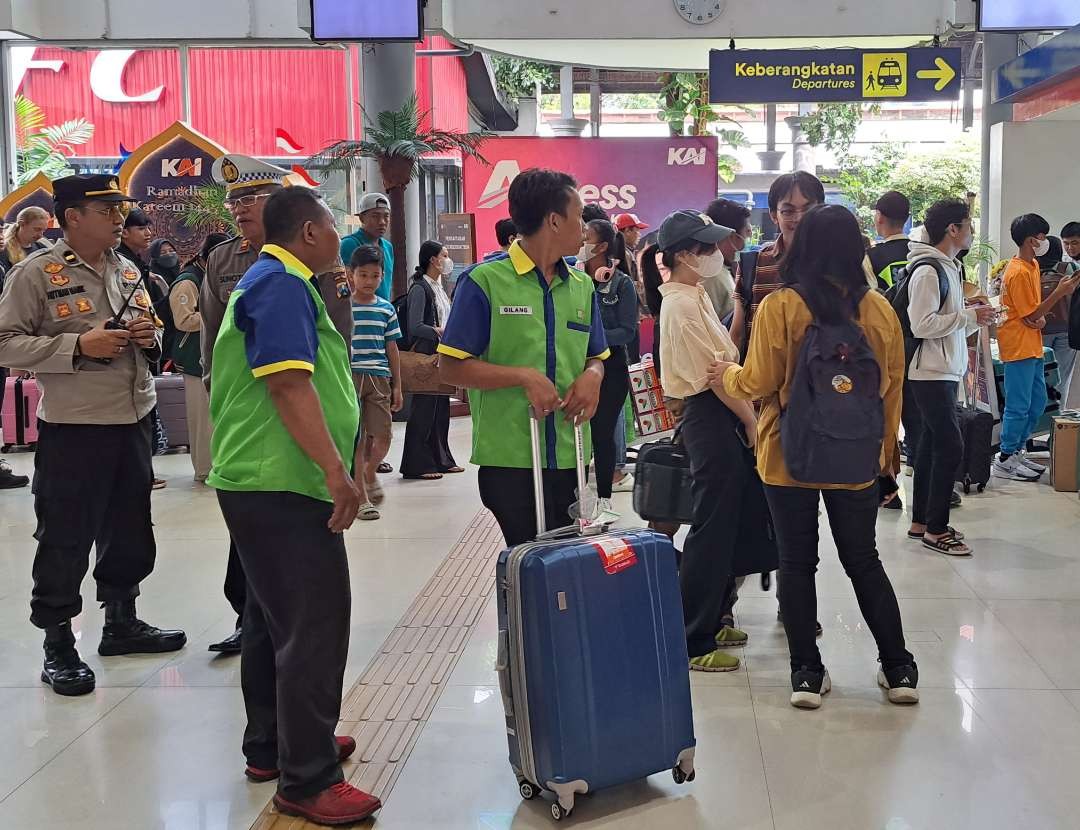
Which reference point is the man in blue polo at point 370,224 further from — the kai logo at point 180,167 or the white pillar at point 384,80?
the kai logo at point 180,167

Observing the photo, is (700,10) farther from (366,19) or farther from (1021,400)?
(1021,400)

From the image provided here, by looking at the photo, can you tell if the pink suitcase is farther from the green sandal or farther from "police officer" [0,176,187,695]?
the green sandal

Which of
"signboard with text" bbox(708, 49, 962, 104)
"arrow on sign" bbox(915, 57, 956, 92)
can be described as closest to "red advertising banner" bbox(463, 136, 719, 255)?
"signboard with text" bbox(708, 49, 962, 104)

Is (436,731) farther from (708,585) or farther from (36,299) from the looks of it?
(36,299)

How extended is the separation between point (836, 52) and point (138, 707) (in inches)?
315

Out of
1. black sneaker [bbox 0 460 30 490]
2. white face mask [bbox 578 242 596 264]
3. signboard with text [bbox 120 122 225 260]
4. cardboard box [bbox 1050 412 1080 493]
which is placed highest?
signboard with text [bbox 120 122 225 260]

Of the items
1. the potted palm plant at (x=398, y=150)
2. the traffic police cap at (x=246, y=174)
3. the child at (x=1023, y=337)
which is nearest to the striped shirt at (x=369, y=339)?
the traffic police cap at (x=246, y=174)

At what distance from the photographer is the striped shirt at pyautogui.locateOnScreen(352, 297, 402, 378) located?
645 cm

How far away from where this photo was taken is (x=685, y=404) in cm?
393

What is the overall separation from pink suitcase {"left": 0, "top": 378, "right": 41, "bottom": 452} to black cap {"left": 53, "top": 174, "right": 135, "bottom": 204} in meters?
5.28

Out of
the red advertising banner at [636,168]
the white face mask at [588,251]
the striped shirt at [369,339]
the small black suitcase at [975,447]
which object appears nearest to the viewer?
the striped shirt at [369,339]

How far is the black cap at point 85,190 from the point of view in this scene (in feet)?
12.6

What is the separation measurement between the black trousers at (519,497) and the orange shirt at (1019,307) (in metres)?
5.12

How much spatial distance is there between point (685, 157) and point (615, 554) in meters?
11.2
